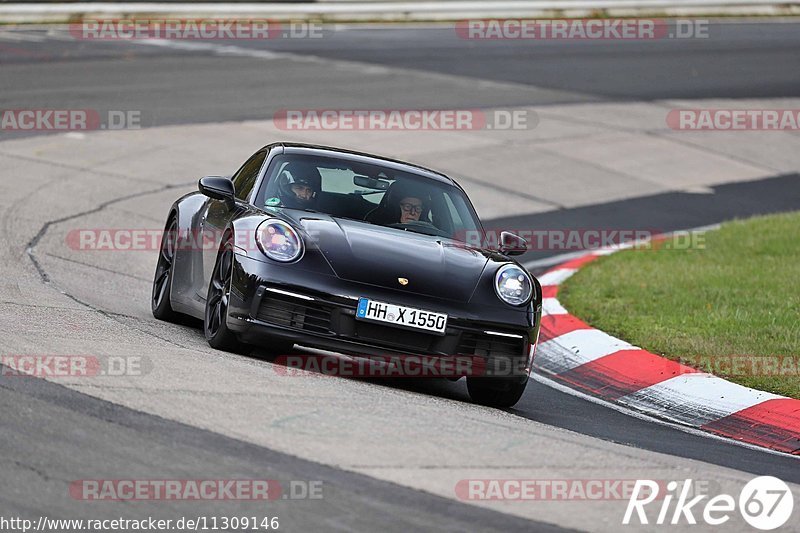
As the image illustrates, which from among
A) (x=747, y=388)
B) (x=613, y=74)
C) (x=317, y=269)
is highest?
(x=613, y=74)

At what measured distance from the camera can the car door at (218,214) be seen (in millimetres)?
8320

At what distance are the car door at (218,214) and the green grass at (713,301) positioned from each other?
2972mm

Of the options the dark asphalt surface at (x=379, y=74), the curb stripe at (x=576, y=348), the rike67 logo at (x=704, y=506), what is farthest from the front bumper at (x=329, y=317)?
the dark asphalt surface at (x=379, y=74)

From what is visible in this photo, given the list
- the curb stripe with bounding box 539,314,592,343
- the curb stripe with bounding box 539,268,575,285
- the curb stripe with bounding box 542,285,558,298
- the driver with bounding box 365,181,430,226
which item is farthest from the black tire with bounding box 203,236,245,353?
the curb stripe with bounding box 539,268,575,285

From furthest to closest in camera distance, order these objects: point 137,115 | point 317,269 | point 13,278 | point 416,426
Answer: point 137,115, point 13,278, point 317,269, point 416,426

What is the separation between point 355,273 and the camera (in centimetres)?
733

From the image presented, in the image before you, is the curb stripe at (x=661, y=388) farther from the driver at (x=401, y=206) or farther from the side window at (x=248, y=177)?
the side window at (x=248, y=177)

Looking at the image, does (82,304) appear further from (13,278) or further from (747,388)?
(747,388)

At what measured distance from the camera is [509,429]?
21.0ft

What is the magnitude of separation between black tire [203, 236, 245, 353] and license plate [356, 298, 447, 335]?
80 cm

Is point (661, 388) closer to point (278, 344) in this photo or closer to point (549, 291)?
point (278, 344)

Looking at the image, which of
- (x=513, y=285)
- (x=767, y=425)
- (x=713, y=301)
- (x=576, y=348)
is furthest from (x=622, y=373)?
(x=713, y=301)

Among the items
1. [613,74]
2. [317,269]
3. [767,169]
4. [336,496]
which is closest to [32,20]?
[613,74]

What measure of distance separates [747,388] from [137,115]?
11856 mm
